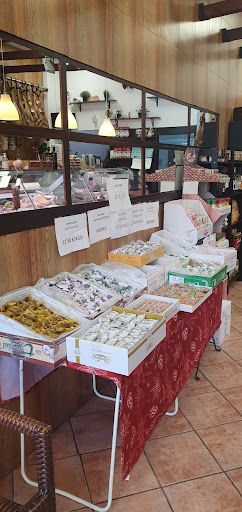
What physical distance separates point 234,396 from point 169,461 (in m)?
0.95

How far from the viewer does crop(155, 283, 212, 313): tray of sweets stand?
105 inches

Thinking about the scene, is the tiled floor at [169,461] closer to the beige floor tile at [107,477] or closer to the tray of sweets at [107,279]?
the beige floor tile at [107,477]

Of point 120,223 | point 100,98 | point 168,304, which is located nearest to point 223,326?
point 120,223

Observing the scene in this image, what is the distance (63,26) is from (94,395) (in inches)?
108

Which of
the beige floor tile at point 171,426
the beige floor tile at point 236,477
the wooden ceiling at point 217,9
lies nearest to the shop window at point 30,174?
the beige floor tile at point 171,426

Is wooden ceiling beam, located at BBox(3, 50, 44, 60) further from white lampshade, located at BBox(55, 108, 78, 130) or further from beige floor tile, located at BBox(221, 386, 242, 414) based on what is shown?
beige floor tile, located at BBox(221, 386, 242, 414)

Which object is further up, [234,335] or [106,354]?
[106,354]

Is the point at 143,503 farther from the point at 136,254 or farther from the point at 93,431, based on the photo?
the point at 136,254

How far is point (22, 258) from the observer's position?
243cm

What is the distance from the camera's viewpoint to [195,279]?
10.3ft

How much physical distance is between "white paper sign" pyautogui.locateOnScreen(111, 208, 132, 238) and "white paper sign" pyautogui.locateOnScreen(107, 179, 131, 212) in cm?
4

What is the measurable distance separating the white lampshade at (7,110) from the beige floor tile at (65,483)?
210cm

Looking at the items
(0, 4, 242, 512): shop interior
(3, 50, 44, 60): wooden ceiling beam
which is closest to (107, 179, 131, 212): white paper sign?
(0, 4, 242, 512): shop interior

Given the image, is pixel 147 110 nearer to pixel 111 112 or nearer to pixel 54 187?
pixel 111 112
